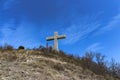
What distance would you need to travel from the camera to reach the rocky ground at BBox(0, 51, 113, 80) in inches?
578

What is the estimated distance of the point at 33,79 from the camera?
1435 cm

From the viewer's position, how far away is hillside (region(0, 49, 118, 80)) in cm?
1478

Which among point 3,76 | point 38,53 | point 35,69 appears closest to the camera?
point 3,76

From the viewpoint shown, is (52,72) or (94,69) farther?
(94,69)

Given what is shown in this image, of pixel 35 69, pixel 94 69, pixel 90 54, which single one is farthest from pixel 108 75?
pixel 35 69

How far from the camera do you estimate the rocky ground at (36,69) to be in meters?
14.7

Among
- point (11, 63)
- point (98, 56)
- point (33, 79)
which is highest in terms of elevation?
point (98, 56)

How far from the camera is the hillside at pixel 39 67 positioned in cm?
1478

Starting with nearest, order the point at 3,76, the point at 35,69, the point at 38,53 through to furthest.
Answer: the point at 3,76
the point at 35,69
the point at 38,53

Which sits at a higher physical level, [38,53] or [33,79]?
[38,53]

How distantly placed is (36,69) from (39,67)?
0.38m

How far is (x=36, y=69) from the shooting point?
15586 millimetres

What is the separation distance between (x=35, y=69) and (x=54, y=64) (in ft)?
4.98

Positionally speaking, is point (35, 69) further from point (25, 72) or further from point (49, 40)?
point (49, 40)
